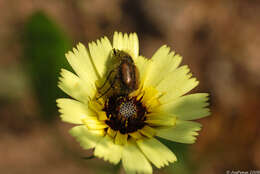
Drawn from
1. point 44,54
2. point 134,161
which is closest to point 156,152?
point 134,161

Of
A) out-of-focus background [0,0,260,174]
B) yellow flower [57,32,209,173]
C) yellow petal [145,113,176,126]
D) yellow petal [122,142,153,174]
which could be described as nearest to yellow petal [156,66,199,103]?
yellow flower [57,32,209,173]

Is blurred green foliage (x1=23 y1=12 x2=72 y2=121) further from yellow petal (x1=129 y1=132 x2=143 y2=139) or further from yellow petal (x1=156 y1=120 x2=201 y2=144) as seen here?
yellow petal (x1=156 y1=120 x2=201 y2=144)

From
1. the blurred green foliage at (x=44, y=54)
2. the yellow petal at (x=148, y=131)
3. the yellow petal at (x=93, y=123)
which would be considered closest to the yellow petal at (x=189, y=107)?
the yellow petal at (x=148, y=131)

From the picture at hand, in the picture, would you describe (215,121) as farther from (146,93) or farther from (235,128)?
(146,93)

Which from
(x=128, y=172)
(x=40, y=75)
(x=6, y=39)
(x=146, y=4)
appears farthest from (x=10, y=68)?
(x=128, y=172)

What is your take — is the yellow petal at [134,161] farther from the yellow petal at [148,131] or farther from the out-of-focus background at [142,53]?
the out-of-focus background at [142,53]

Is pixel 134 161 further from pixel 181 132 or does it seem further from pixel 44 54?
pixel 44 54
